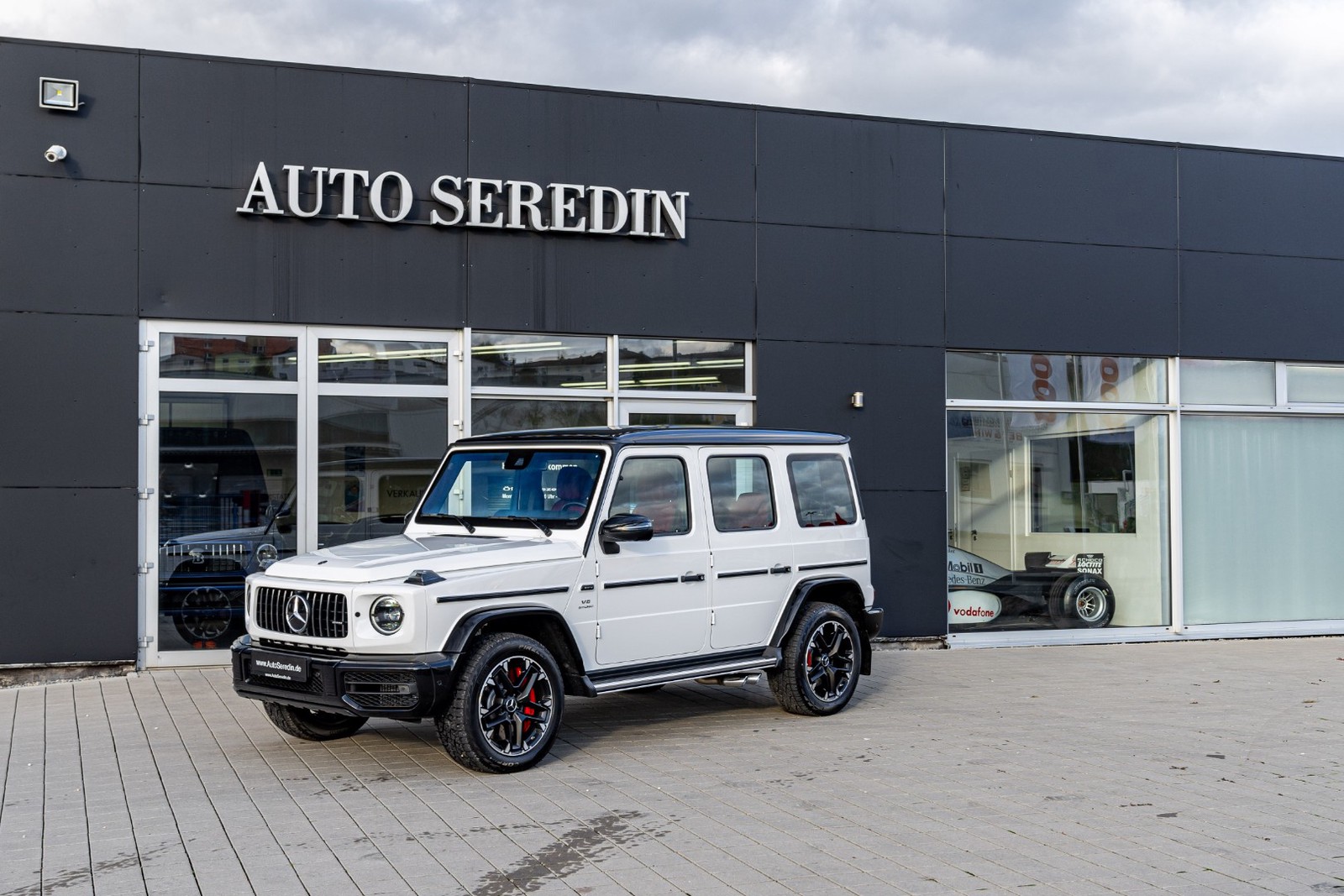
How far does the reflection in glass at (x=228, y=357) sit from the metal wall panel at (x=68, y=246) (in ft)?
1.54

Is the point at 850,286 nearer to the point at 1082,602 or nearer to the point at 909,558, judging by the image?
the point at 909,558

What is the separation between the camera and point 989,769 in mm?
7641

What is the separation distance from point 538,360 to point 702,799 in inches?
245

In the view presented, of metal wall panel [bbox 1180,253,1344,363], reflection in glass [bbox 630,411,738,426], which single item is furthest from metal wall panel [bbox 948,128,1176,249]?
reflection in glass [bbox 630,411,738,426]

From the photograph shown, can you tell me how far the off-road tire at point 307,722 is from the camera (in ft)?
26.3

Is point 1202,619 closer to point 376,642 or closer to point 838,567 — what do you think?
point 838,567

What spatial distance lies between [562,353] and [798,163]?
3.06 metres

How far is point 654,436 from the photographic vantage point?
8.49 m

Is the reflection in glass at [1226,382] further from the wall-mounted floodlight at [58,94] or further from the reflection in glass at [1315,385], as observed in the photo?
the wall-mounted floodlight at [58,94]

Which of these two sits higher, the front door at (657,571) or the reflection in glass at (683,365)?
the reflection in glass at (683,365)

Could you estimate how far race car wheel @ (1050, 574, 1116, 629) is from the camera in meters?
14.1

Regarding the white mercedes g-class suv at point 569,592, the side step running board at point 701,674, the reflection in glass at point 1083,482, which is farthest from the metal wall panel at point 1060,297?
the side step running board at point 701,674

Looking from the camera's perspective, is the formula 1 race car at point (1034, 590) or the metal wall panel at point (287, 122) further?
the formula 1 race car at point (1034, 590)

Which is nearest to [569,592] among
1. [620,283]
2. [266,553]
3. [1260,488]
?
[266,553]
